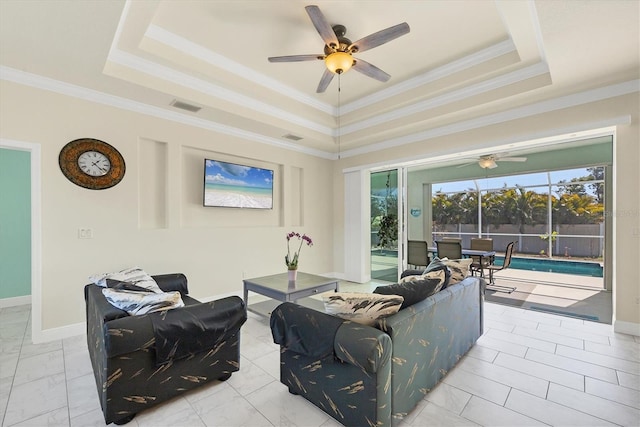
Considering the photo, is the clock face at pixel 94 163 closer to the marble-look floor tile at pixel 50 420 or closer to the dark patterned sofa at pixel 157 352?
the dark patterned sofa at pixel 157 352

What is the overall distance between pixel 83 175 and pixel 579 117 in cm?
580

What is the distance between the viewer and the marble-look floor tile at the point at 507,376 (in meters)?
2.21

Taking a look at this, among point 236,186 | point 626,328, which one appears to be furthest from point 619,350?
point 236,186

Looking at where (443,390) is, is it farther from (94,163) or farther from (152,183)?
(94,163)

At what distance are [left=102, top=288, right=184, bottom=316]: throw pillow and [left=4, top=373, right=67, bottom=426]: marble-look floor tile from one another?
777mm

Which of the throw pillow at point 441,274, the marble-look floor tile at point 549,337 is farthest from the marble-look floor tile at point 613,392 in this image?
the throw pillow at point 441,274

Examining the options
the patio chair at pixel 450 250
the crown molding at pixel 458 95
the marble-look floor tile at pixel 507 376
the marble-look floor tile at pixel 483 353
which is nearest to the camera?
the marble-look floor tile at pixel 507 376

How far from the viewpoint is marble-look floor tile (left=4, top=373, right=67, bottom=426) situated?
1.91m

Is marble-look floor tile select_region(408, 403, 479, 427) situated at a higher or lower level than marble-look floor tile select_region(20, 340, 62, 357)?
higher

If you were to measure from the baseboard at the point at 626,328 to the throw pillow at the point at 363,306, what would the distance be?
3229mm

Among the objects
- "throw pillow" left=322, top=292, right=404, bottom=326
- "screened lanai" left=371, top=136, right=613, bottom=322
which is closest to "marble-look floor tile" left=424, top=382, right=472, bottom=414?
"throw pillow" left=322, top=292, right=404, bottom=326

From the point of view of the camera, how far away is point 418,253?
5.74 m

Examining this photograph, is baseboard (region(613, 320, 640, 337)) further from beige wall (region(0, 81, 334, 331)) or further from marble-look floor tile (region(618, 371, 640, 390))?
beige wall (region(0, 81, 334, 331))

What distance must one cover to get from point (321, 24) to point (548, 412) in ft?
11.1
